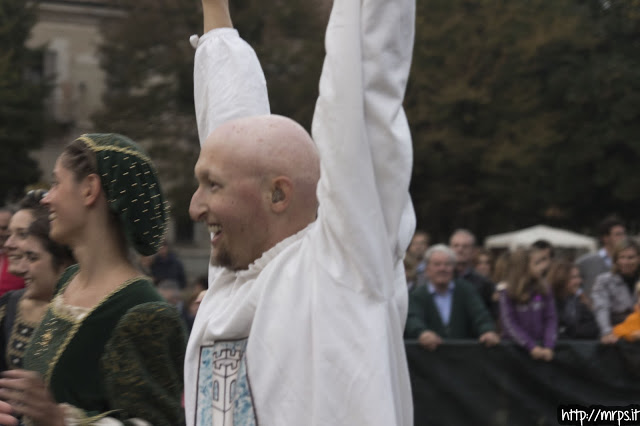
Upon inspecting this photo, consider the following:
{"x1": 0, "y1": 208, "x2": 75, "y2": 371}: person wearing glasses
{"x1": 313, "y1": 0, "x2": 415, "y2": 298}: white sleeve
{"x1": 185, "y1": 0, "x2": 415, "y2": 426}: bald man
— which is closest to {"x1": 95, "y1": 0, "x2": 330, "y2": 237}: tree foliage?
{"x1": 0, "y1": 208, "x2": 75, "y2": 371}: person wearing glasses

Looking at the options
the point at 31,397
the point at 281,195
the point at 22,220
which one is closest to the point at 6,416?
the point at 31,397

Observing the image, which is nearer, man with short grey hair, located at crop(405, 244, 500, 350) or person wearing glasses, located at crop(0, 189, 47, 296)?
person wearing glasses, located at crop(0, 189, 47, 296)

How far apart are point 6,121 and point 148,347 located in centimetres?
3047

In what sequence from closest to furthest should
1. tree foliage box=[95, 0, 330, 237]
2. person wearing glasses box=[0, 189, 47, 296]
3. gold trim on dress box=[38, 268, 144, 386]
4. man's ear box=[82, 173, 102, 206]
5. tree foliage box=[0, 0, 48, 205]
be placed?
gold trim on dress box=[38, 268, 144, 386] < man's ear box=[82, 173, 102, 206] < person wearing glasses box=[0, 189, 47, 296] < tree foliage box=[95, 0, 330, 237] < tree foliage box=[0, 0, 48, 205]

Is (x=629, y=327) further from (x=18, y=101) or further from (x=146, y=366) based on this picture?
(x=18, y=101)

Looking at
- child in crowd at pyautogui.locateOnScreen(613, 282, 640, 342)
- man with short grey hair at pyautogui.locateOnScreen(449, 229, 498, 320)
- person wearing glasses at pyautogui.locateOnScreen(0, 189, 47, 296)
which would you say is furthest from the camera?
man with short grey hair at pyautogui.locateOnScreen(449, 229, 498, 320)

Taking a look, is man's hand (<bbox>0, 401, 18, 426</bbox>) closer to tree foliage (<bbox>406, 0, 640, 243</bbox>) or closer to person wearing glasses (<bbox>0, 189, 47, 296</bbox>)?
person wearing glasses (<bbox>0, 189, 47, 296</bbox>)

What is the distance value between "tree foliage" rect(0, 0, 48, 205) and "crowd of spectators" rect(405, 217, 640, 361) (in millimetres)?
23612

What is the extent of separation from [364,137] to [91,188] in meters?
1.09

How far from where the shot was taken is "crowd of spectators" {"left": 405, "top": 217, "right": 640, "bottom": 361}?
7.98m

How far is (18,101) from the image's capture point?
103 ft

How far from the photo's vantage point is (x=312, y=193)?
7.75 feet

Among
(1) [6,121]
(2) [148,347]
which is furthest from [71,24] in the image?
(2) [148,347]

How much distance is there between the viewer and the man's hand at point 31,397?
99.1 inches
